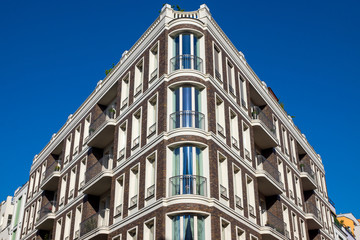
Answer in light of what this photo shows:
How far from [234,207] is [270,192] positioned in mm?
7689

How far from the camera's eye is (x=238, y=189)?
27641mm

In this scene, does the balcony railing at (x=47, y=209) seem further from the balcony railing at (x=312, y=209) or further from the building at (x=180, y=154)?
the balcony railing at (x=312, y=209)

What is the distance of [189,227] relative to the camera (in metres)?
22.4

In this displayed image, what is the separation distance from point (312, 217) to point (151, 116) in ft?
62.8

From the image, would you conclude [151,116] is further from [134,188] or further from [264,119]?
[264,119]

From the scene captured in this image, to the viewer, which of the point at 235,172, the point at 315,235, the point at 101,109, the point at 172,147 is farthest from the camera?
the point at 315,235

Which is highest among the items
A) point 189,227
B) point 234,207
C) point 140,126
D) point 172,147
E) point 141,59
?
point 141,59

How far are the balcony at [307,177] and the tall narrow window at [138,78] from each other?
18.4 meters

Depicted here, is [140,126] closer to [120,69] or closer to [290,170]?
[120,69]

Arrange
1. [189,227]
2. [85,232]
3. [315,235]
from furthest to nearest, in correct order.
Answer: [315,235] → [85,232] → [189,227]

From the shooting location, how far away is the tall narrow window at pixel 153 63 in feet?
95.4

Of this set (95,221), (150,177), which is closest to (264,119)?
(150,177)

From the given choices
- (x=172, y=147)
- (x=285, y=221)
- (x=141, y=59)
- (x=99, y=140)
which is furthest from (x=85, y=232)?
(x=285, y=221)

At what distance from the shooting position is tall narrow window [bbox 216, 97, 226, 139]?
89.1 ft
